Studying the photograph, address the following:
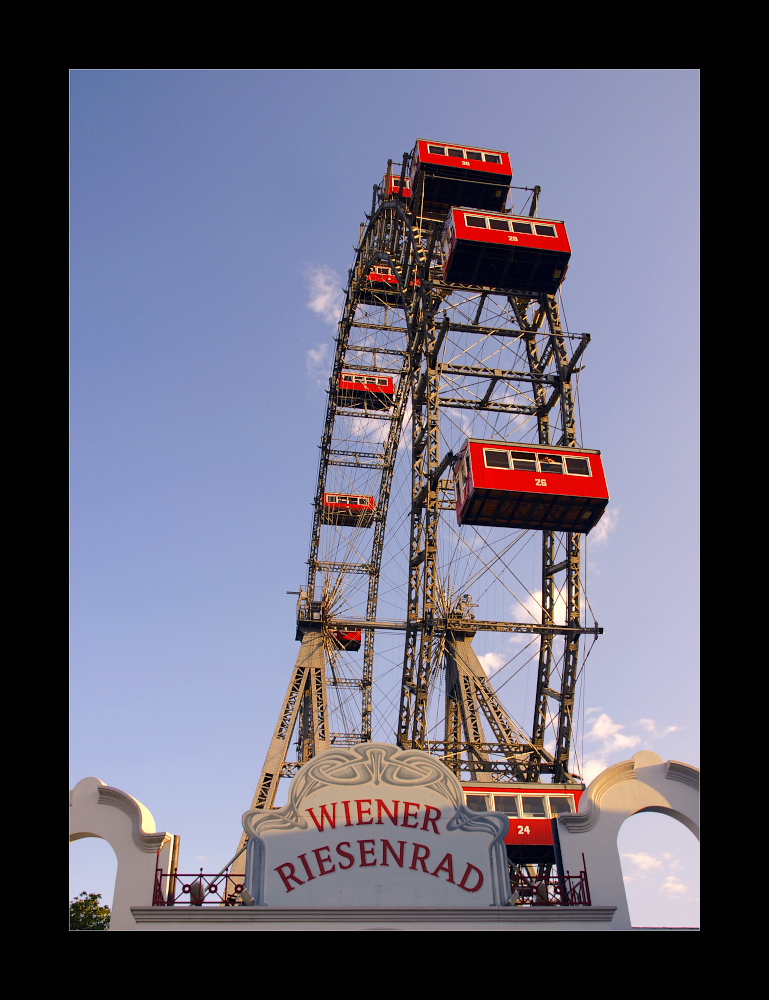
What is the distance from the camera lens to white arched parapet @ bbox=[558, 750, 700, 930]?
13.5 m

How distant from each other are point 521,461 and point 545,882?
2242cm

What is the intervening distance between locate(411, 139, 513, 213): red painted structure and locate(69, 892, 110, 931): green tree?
39.3 metres

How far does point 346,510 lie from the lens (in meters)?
56.3

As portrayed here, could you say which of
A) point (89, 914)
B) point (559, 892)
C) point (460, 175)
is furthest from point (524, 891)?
point (460, 175)

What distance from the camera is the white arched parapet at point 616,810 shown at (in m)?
13.5

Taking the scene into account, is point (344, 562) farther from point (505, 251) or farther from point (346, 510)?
point (505, 251)

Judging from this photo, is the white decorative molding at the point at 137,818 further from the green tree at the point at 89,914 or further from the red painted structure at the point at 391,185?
the red painted structure at the point at 391,185

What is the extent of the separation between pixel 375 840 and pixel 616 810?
4.55m

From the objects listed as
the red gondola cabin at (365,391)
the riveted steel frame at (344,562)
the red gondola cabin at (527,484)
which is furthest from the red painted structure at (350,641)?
the red gondola cabin at (527,484)

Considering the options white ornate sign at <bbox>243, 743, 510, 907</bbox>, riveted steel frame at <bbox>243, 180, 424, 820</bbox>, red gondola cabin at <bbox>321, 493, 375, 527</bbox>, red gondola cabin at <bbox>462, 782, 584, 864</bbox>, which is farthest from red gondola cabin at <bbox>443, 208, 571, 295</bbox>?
white ornate sign at <bbox>243, 743, 510, 907</bbox>

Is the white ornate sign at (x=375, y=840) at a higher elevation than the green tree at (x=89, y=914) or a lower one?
lower

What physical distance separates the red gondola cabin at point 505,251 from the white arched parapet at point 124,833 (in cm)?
3162
